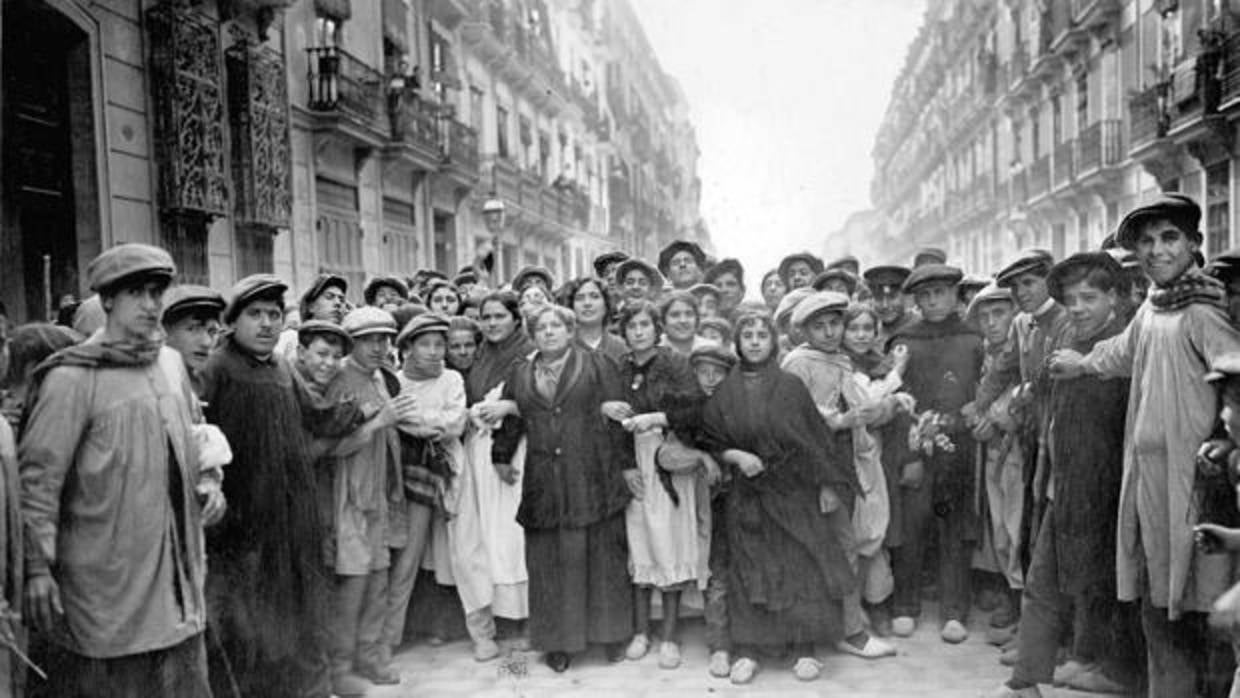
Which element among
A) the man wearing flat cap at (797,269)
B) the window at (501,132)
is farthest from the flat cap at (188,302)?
the window at (501,132)

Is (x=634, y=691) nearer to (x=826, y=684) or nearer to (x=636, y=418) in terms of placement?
(x=826, y=684)

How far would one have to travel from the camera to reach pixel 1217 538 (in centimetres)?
266

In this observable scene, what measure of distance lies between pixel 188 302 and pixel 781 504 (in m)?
2.69

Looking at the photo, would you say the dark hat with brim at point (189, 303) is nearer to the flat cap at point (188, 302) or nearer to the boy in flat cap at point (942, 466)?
the flat cap at point (188, 302)

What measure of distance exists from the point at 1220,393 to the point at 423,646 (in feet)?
12.9

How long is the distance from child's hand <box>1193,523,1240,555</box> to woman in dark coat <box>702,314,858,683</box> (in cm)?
218

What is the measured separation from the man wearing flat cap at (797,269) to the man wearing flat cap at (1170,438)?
3830 millimetres

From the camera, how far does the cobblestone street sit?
4.65 metres

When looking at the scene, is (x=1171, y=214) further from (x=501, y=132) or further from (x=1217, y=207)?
(x=501, y=132)

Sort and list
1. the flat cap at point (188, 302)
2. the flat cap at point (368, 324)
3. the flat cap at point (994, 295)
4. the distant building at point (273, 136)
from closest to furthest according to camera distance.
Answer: the flat cap at point (188, 302)
the flat cap at point (368, 324)
the flat cap at point (994, 295)
the distant building at point (273, 136)

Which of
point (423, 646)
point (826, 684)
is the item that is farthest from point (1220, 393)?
point (423, 646)

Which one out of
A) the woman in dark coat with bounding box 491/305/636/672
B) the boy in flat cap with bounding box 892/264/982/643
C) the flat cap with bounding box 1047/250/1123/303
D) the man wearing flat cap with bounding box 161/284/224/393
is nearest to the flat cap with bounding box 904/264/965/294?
the boy in flat cap with bounding box 892/264/982/643

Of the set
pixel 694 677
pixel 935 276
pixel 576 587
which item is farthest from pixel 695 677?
pixel 935 276

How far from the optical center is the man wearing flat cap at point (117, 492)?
3121 mm
